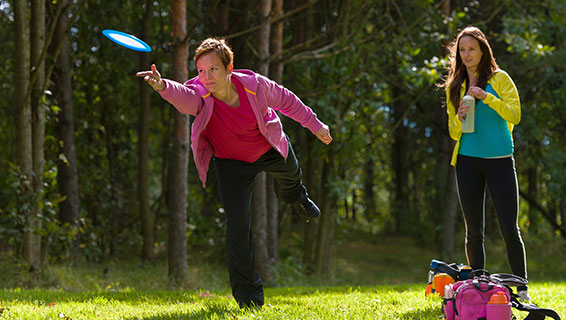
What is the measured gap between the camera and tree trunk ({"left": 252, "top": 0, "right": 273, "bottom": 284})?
26.6 ft

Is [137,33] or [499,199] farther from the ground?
[137,33]

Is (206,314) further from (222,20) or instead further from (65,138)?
(222,20)

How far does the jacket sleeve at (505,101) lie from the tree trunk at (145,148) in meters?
6.79

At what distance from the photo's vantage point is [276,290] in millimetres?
6320

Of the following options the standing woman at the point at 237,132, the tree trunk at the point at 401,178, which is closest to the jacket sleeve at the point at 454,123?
the standing woman at the point at 237,132

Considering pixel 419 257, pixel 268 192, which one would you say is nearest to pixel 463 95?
pixel 268 192

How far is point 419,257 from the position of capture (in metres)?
13.2

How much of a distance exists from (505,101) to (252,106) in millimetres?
1647

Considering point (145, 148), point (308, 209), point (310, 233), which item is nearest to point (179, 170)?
point (308, 209)

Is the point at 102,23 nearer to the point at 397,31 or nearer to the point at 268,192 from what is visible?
the point at 268,192

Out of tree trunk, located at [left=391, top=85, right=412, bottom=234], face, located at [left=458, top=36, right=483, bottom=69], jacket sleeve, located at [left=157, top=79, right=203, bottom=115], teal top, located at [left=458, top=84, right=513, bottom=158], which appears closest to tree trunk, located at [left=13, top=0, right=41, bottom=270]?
jacket sleeve, located at [left=157, top=79, right=203, bottom=115]

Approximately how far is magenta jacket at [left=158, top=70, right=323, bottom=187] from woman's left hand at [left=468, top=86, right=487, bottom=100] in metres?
1.01

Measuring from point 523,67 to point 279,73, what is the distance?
15.5 feet

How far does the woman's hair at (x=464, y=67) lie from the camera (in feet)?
13.7
